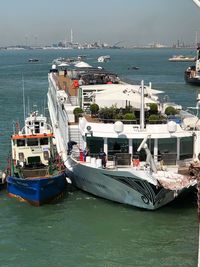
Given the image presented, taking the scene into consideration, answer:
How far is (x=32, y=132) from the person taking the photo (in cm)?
2906

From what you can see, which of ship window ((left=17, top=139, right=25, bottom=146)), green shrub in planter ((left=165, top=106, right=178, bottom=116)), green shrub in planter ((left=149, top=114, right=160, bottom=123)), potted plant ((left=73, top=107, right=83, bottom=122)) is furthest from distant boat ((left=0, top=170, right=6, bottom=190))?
green shrub in planter ((left=165, top=106, right=178, bottom=116))

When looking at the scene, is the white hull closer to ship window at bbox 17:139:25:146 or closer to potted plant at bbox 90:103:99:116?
ship window at bbox 17:139:25:146

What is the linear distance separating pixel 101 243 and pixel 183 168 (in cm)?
599

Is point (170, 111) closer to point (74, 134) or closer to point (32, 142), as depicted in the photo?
point (74, 134)

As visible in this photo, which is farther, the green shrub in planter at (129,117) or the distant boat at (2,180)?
the distant boat at (2,180)

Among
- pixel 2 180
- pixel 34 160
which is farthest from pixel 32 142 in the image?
pixel 2 180

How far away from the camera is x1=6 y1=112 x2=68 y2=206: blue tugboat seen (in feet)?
81.4

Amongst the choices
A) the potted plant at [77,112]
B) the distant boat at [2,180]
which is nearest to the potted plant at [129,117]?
the potted plant at [77,112]

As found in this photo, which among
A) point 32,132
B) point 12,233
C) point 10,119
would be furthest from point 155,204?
point 10,119

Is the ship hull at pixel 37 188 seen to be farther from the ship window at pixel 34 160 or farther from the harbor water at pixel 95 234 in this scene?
the ship window at pixel 34 160

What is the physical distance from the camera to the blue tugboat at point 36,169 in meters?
24.8

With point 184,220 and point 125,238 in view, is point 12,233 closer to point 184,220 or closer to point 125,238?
point 125,238

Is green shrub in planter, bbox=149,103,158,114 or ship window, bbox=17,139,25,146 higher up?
green shrub in planter, bbox=149,103,158,114

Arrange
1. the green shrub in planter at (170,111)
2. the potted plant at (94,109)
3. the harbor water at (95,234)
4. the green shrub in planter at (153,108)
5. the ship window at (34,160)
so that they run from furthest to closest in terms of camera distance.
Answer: the potted plant at (94,109), the green shrub in planter at (170,111), the ship window at (34,160), the green shrub in planter at (153,108), the harbor water at (95,234)
